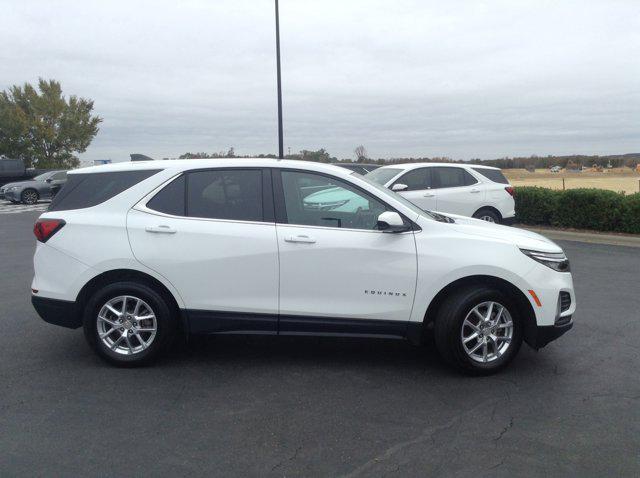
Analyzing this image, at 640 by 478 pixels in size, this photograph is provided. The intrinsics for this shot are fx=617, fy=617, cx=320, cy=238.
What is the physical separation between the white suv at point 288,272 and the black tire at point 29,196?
81.0 ft

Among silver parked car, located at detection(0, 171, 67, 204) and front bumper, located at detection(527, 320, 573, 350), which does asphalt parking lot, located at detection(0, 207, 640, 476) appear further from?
silver parked car, located at detection(0, 171, 67, 204)

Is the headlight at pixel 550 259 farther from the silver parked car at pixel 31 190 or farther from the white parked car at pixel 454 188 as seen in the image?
the silver parked car at pixel 31 190

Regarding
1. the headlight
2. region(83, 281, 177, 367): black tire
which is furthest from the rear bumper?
the headlight

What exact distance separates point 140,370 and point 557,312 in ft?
11.3

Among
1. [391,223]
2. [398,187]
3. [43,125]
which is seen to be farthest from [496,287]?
[43,125]

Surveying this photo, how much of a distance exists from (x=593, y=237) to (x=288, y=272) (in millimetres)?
10340

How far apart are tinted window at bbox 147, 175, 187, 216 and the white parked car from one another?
7.19 metres

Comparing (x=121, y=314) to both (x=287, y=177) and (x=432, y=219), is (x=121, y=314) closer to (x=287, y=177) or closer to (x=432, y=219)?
(x=287, y=177)

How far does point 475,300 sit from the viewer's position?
4.87 metres

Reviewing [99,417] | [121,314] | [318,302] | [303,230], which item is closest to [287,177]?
[303,230]

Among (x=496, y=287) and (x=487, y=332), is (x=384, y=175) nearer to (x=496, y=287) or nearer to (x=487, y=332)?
(x=496, y=287)

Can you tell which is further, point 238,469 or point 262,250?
point 262,250

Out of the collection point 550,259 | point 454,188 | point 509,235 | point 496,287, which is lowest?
point 496,287

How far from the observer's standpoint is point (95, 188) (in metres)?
5.26
